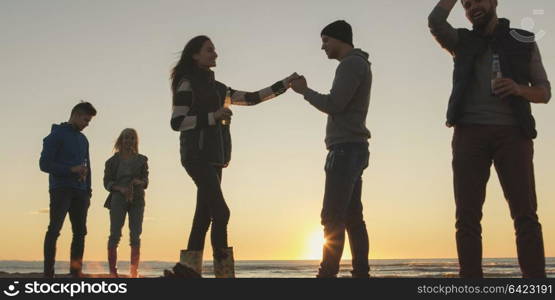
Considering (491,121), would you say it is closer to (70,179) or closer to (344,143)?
(344,143)

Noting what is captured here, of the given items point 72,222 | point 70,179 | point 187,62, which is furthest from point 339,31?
point 72,222

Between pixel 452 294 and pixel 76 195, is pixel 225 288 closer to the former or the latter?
pixel 452 294

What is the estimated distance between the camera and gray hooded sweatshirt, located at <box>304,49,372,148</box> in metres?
6.84

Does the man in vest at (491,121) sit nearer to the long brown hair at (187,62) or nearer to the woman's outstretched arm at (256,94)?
the woman's outstretched arm at (256,94)

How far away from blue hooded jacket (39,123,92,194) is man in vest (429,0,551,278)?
5918 millimetres

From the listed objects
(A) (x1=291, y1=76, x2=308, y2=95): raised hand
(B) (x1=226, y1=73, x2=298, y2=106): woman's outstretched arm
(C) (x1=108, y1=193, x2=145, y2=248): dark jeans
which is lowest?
(C) (x1=108, y1=193, x2=145, y2=248): dark jeans

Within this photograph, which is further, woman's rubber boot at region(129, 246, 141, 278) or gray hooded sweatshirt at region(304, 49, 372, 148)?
woman's rubber boot at region(129, 246, 141, 278)

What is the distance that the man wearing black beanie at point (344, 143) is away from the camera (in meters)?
6.71

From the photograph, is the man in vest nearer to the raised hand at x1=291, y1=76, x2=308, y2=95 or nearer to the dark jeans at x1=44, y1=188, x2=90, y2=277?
the raised hand at x1=291, y1=76, x2=308, y2=95

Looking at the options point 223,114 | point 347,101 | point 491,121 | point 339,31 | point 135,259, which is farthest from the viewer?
point 135,259

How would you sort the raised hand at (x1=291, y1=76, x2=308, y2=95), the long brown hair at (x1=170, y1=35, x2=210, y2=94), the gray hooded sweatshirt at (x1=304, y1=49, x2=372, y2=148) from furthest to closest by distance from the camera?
1. the long brown hair at (x1=170, y1=35, x2=210, y2=94)
2. the raised hand at (x1=291, y1=76, x2=308, y2=95)
3. the gray hooded sweatshirt at (x1=304, y1=49, x2=372, y2=148)

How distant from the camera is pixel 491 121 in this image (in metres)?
5.96

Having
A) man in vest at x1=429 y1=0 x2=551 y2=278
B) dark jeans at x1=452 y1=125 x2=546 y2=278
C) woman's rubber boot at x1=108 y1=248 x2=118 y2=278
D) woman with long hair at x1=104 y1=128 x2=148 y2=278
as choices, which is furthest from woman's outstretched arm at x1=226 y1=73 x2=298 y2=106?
→ woman's rubber boot at x1=108 y1=248 x2=118 y2=278

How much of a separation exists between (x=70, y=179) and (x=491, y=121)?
630 centimetres
